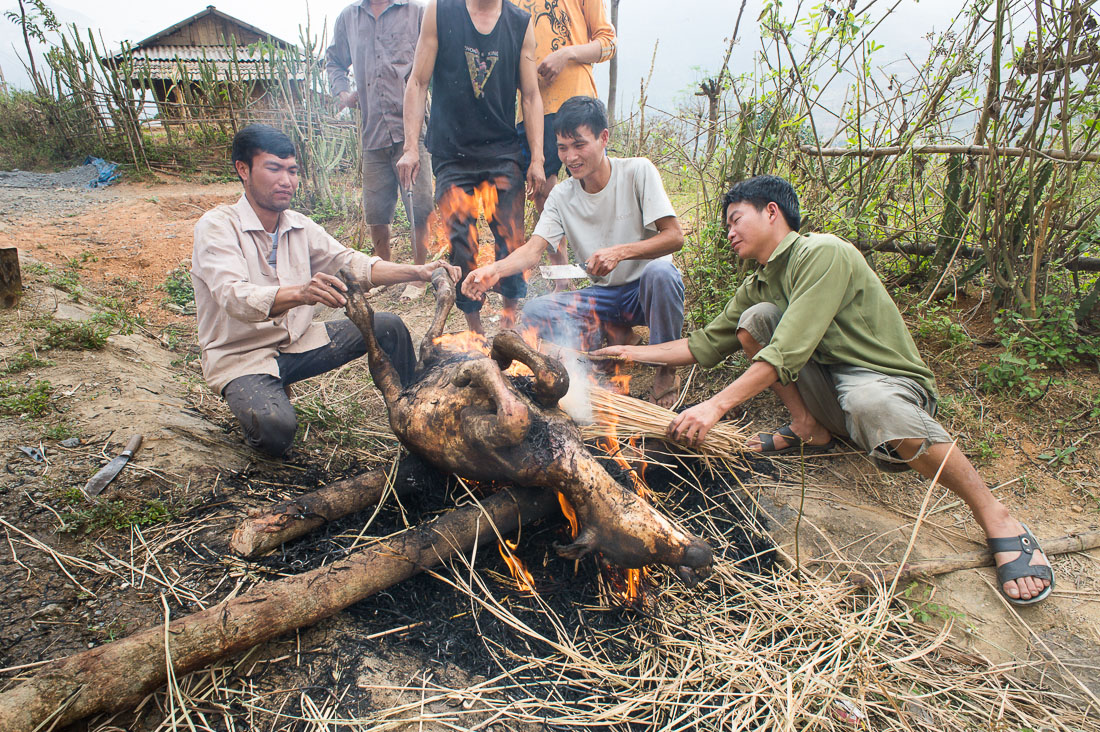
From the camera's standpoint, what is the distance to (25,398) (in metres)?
2.81

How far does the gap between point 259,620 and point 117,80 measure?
1167cm

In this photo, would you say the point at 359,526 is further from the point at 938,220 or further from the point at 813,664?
the point at 938,220

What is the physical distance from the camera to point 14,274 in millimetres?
3924

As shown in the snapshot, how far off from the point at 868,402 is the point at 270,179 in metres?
3.28

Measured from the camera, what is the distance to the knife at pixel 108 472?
2.37 m

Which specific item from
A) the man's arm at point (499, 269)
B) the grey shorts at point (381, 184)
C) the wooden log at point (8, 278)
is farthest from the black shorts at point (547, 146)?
the wooden log at point (8, 278)

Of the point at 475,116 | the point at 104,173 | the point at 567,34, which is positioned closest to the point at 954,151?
the point at 567,34

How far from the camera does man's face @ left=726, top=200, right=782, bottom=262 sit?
9.32 ft

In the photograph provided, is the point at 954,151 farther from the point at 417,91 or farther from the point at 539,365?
the point at 417,91

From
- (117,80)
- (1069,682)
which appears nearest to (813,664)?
(1069,682)

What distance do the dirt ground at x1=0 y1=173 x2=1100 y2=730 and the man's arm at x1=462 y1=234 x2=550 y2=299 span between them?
1077 mm

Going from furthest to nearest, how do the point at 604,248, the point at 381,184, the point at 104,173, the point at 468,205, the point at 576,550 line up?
1. the point at 104,173
2. the point at 381,184
3. the point at 468,205
4. the point at 604,248
5. the point at 576,550

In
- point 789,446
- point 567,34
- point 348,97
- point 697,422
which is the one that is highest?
point 567,34

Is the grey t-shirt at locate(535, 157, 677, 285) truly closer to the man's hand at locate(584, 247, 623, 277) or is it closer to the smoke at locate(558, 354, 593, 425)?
the man's hand at locate(584, 247, 623, 277)
